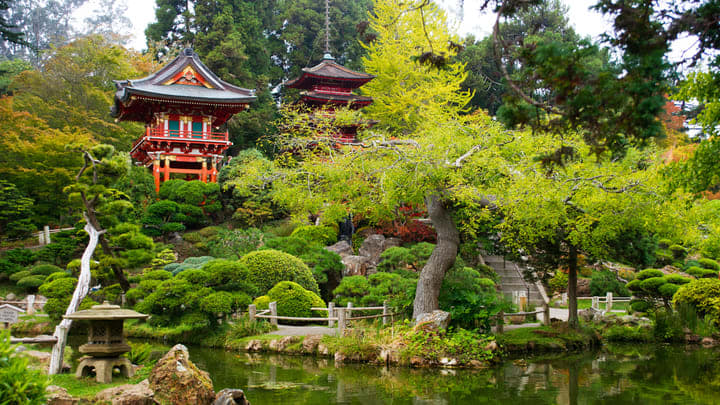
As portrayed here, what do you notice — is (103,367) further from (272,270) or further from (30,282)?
(30,282)

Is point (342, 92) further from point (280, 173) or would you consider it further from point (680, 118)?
point (680, 118)

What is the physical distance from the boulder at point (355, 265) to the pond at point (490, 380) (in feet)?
19.3

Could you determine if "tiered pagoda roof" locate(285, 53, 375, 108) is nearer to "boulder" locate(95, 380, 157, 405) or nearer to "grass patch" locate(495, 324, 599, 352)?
"grass patch" locate(495, 324, 599, 352)

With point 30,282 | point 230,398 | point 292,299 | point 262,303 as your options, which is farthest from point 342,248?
point 230,398

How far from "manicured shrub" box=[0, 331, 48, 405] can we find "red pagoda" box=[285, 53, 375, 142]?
20.3 metres

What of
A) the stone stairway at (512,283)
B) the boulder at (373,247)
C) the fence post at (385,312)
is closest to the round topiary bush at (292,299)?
the fence post at (385,312)

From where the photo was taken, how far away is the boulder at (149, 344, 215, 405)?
20.4ft

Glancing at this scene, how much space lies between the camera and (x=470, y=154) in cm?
1014

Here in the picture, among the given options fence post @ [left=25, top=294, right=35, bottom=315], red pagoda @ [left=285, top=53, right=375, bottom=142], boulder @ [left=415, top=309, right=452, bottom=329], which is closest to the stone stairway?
boulder @ [left=415, top=309, right=452, bottom=329]

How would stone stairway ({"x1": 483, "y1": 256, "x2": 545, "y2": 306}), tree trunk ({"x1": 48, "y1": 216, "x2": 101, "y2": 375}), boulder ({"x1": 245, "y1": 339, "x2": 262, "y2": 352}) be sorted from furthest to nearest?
stone stairway ({"x1": 483, "y1": 256, "x2": 545, "y2": 306}) → boulder ({"x1": 245, "y1": 339, "x2": 262, "y2": 352}) → tree trunk ({"x1": 48, "y1": 216, "x2": 101, "y2": 375})

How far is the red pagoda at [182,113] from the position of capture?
22594mm

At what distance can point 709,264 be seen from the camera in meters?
20.4

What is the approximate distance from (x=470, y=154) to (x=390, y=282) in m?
3.87

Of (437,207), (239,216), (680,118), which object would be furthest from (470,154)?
(680,118)
